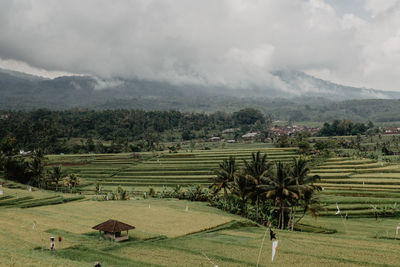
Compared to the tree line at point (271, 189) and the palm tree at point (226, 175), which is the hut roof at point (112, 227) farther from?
the palm tree at point (226, 175)

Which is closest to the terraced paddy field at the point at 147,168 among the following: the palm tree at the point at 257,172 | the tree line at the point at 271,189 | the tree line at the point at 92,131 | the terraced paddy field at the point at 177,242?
the tree line at the point at 271,189

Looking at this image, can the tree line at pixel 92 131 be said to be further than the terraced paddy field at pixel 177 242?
Yes

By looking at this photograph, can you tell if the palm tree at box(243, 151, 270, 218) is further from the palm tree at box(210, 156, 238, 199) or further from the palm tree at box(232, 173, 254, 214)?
the palm tree at box(210, 156, 238, 199)

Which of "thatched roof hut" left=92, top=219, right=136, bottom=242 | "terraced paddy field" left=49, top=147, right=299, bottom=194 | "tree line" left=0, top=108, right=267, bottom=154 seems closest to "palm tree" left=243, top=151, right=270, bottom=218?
"thatched roof hut" left=92, top=219, right=136, bottom=242

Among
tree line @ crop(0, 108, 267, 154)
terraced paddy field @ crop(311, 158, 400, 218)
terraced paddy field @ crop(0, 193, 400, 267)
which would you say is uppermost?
tree line @ crop(0, 108, 267, 154)

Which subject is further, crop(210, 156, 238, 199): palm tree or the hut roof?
crop(210, 156, 238, 199): palm tree

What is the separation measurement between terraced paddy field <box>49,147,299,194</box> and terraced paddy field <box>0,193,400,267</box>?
32.1 metres

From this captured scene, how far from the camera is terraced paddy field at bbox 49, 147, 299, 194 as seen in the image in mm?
73812

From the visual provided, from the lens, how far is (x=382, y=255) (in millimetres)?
23406

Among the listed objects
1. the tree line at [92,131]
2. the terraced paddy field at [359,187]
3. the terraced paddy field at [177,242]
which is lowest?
the terraced paddy field at [177,242]

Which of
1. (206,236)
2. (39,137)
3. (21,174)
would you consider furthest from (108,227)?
(39,137)

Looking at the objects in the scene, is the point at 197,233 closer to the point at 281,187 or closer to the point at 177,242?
the point at 177,242

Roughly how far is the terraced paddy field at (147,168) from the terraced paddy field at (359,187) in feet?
46.7

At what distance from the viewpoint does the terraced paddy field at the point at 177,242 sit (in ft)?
72.4
